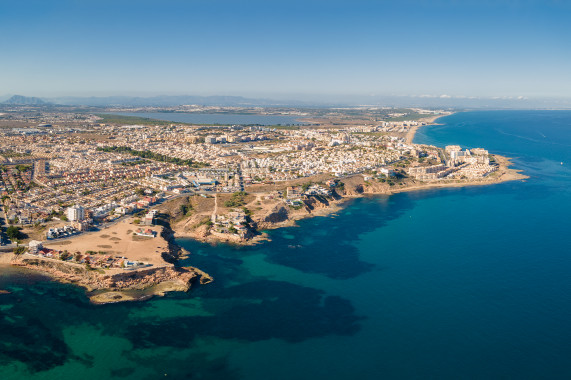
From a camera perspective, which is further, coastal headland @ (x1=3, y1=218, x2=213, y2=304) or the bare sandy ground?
the bare sandy ground

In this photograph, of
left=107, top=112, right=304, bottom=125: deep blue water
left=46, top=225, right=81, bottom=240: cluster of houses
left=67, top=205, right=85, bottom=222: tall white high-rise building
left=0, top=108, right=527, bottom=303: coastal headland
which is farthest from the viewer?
left=107, top=112, right=304, bottom=125: deep blue water

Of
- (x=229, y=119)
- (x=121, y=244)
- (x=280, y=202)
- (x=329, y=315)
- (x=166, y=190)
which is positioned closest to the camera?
(x=329, y=315)

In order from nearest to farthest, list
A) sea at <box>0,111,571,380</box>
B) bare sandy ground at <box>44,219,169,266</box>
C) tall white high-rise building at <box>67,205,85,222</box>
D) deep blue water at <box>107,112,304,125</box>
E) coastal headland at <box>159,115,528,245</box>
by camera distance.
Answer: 1. sea at <box>0,111,571,380</box>
2. bare sandy ground at <box>44,219,169,266</box>
3. tall white high-rise building at <box>67,205,85,222</box>
4. coastal headland at <box>159,115,528,245</box>
5. deep blue water at <box>107,112,304,125</box>

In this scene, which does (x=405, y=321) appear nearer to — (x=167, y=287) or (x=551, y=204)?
(x=167, y=287)

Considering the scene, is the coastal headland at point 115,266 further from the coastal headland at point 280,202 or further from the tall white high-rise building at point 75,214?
the coastal headland at point 280,202


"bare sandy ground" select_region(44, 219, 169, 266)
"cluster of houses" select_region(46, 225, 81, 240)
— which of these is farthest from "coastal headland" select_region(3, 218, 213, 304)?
"cluster of houses" select_region(46, 225, 81, 240)

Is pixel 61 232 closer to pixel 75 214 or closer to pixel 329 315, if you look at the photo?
pixel 75 214

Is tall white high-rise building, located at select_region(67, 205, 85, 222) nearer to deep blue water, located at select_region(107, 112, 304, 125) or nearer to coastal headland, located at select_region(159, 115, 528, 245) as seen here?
coastal headland, located at select_region(159, 115, 528, 245)

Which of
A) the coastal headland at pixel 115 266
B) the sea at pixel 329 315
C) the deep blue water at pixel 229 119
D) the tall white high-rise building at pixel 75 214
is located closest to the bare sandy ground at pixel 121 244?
the coastal headland at pixel 115 266

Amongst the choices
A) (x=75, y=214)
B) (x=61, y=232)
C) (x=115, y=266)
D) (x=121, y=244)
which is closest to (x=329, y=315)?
(x=115, y=266)
